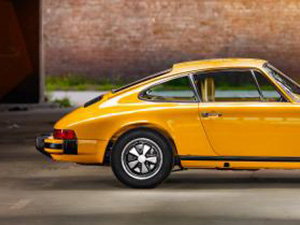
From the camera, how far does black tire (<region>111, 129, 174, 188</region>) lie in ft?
38.5

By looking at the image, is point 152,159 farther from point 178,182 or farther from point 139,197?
point 178,182

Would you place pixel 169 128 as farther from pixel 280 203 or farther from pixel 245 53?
pixel 245 53

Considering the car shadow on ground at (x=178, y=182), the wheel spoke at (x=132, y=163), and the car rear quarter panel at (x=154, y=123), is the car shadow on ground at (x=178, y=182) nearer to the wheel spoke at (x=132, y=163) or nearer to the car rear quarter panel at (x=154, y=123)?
the wheel spoke at (x=132, y=163)

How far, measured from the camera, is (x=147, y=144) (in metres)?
11.8

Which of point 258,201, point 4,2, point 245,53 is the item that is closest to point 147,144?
point 258,201

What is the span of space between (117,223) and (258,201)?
192cm

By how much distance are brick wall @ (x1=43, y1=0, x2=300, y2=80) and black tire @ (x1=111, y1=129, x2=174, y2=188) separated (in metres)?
24.9

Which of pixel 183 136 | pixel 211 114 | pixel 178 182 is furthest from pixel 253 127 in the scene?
pixel 178 182

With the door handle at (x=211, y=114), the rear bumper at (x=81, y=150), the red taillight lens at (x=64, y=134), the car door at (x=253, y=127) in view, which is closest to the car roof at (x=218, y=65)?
the car door at (x=253, y=127)

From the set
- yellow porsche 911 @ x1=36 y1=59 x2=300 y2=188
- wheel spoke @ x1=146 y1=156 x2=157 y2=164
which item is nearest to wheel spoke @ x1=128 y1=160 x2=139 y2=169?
yellow porsche 911 @ x1=36 y1=59 x2=300 y2=188

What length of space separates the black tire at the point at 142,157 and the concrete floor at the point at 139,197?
16 cm

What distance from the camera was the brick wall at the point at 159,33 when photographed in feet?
120

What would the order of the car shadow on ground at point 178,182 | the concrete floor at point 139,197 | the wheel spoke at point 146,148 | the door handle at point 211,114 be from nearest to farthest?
1. the concrete floor at point 139,197
2. the wheel spoke at point 146,148
3. the door handle at point 211,114
4. the car shadow on ground at point 178,182

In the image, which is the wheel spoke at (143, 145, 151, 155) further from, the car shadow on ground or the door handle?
the door handle
